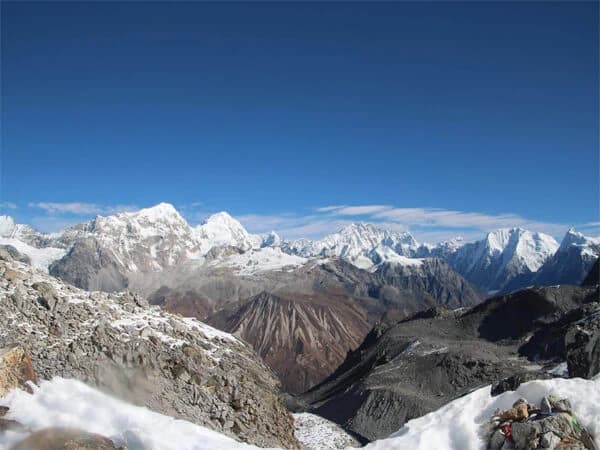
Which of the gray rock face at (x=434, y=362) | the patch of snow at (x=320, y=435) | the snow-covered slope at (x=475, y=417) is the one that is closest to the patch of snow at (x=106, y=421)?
the snow-covered slope at (x=475, y=417)

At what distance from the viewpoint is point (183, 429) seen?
14289 millimetres

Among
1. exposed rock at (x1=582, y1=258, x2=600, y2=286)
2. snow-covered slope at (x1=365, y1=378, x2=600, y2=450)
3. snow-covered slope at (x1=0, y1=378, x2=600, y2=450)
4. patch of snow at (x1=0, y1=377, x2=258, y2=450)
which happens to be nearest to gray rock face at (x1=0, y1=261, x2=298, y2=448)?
patch of snow at (x1=0, y1=377, x2=258, y2=450)

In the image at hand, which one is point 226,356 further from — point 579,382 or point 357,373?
point 357,373

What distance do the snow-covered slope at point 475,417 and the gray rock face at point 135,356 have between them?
1791 centimetres

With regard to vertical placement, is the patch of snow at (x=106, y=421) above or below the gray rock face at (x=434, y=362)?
above

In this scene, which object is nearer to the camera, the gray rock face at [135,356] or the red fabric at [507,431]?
the red fabric at [507,431]

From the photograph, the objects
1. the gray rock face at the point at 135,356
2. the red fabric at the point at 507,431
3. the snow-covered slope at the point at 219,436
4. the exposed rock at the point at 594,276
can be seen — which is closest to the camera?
the red fabric at the point at 507,431

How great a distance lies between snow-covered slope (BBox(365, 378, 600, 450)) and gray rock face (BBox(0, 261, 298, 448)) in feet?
58.7

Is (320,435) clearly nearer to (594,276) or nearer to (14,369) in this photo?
(14,369)

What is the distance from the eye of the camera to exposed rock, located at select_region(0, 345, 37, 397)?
16.2 meters

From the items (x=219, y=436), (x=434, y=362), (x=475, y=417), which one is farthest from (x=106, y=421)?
(x=434, y=362)

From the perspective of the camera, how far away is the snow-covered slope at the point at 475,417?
40.9 ft

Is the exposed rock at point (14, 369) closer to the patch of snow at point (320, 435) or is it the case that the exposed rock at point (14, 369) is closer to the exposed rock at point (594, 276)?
the patch of snow at point (320, 435)

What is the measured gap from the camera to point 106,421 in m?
15.1
